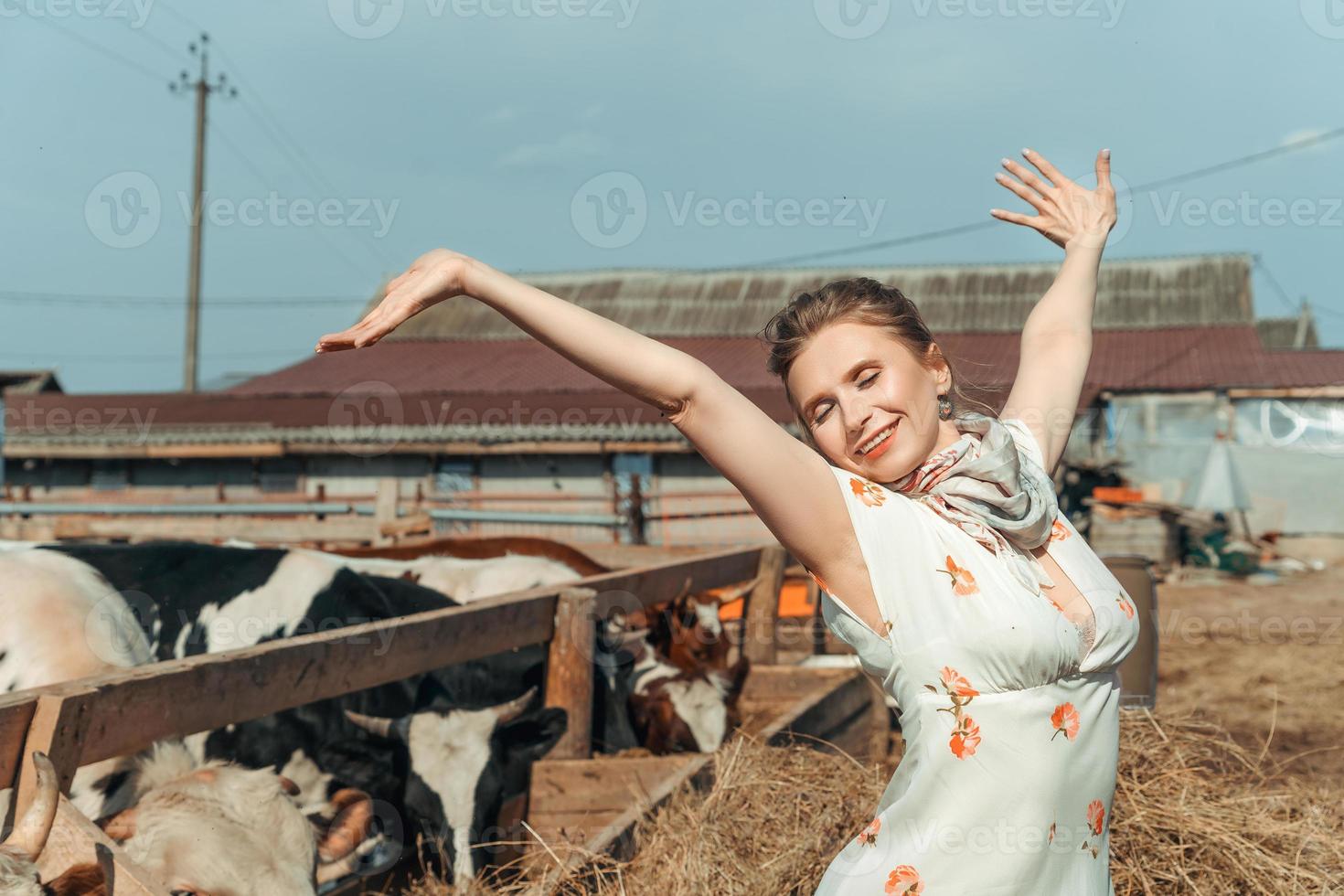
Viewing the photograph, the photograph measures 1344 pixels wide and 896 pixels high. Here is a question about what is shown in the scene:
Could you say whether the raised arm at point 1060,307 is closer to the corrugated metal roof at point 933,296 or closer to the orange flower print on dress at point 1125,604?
the orange flower print on dress at point 1125,604

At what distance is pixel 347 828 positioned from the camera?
3262mm

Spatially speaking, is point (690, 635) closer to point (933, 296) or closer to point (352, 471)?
point (352, 471)

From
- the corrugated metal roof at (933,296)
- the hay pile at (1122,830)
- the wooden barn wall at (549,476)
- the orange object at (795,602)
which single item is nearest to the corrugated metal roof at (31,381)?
the corrugated metal roof at (933,296)

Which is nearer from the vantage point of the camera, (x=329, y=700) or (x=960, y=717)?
(x=960, y=717)

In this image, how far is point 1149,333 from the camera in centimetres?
2566

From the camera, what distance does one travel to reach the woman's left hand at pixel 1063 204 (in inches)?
92.1

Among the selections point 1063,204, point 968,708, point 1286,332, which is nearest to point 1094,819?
point 968,708

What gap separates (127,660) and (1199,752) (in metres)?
3.37

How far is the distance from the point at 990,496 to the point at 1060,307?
72 cm

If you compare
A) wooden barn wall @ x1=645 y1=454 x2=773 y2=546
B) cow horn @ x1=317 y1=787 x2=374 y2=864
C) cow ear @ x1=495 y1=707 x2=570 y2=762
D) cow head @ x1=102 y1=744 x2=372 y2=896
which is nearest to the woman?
cow head @ x1=102 y1=744 x2=372 y2=896

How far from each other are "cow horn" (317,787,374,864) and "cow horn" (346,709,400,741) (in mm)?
824

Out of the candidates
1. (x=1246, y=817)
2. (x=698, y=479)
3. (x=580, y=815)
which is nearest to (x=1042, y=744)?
(x=1246, y=817)

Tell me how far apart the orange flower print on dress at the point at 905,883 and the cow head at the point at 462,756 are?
2424 mm

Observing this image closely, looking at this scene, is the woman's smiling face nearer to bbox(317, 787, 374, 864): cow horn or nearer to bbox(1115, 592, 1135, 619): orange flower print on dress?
bbox(1115, 592, 1135, 619): orange flower print on dress
